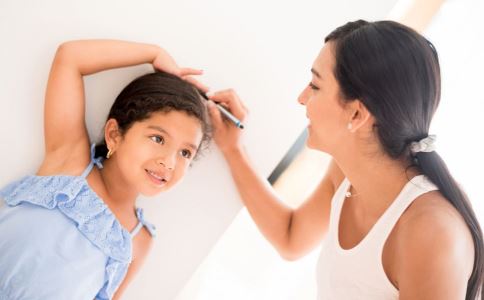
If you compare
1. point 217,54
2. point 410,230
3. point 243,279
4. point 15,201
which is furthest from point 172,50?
point 243,279

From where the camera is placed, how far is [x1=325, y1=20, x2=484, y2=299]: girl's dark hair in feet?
3.01

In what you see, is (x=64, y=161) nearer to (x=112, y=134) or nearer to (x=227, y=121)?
(x=112, y=134)

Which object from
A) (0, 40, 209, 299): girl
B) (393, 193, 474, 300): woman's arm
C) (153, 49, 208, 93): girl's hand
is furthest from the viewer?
(153, 49, 208, 93): girl's hand

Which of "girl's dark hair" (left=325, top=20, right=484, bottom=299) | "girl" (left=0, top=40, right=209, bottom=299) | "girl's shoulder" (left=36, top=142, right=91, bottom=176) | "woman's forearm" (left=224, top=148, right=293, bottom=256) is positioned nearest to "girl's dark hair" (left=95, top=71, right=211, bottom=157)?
"girl" (left=0, top=40, right=209, bottom=299)

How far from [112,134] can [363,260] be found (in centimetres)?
64

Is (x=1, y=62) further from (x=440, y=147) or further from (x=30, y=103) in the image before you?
(x=440, y=147)

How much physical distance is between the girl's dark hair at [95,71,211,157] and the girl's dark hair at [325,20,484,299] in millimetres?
345

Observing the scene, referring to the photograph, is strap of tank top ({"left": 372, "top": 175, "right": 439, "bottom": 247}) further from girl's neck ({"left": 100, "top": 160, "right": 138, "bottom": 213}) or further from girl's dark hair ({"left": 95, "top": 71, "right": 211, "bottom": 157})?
girl's neck ({"left": 100, "top": 160, "right": 138, "bottom": 213})

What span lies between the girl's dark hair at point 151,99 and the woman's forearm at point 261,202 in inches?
8.3

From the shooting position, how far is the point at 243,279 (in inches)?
61.4

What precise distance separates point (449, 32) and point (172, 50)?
2.77 feet

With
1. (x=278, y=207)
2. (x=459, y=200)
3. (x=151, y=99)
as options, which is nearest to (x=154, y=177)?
(x=151, y=99)

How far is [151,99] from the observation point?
1058 millimetres

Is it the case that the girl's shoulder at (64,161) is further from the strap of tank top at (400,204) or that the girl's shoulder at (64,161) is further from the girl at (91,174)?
the strap of tank top at (400,204)
